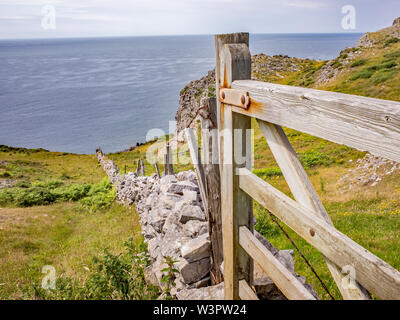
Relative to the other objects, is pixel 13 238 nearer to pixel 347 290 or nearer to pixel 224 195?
pixel 224 195

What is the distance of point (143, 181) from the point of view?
12.6 metres

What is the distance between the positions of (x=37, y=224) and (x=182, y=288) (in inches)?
425

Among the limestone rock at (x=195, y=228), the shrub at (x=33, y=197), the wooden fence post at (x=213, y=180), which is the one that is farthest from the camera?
the shrub at (x=33, y=197)

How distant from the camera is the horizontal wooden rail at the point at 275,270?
71.6 inches

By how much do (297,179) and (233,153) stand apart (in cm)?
78

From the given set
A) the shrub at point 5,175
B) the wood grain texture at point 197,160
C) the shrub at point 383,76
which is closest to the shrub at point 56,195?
the shrub at point 5,175

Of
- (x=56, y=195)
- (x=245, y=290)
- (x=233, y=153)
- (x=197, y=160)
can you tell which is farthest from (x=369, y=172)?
(x=56, y=195)

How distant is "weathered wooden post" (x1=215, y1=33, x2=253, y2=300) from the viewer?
2.17 m

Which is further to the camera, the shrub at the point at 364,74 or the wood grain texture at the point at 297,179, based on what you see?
the shrub at the point at 364,74

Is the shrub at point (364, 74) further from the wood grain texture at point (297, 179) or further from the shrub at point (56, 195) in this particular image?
the wood grain texture at point (297, 179)

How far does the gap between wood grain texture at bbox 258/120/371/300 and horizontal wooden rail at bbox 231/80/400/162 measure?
115 mm

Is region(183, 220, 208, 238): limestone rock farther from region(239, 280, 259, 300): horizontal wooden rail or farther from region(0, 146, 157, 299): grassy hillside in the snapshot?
region(239, 280, 259, 300): horizontal wooden rail

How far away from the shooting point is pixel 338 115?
126cm

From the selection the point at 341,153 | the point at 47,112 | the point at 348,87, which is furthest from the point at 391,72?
the point at 47,112
